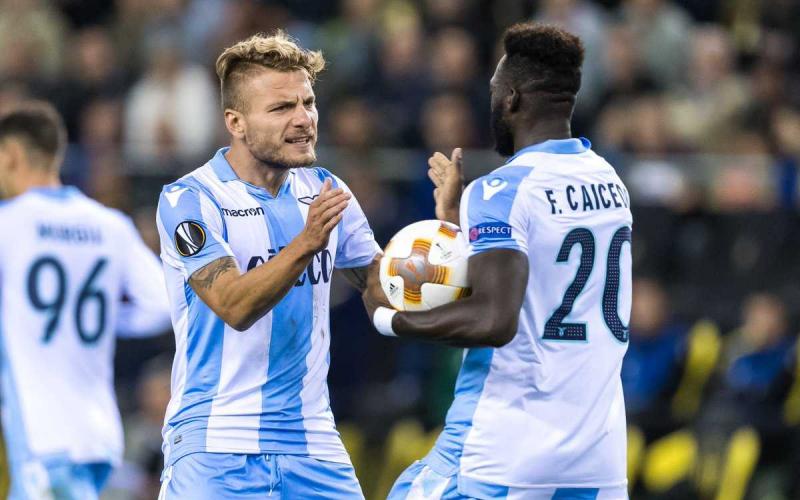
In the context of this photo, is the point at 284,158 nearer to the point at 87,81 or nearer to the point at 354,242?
the point at 354,242

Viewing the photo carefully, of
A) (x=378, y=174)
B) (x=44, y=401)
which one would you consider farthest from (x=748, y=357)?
(x=44, y=401)

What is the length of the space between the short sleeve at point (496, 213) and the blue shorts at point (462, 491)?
0.91 m

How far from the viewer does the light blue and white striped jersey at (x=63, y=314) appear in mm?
7574

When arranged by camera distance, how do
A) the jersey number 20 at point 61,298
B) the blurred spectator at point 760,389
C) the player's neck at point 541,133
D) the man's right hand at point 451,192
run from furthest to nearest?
the blurred spectator at point 760,389
the jersey number 20 at point 61,298
the man's right hand at point 451,192
the player's neck at point 541,133

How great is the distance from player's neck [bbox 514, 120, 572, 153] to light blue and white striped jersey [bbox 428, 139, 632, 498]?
0.08m

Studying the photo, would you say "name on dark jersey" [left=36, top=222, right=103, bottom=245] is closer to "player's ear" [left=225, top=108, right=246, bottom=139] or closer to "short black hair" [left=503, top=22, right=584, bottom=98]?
"player's ear" [left=225, top=108, right=246, bottom=139]

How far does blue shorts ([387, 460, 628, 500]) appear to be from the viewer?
5.32 metres

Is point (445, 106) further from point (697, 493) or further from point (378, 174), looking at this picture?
point (697, 493)

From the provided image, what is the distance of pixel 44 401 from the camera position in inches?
298

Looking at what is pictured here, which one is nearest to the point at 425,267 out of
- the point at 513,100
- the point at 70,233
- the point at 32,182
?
the point at 513,100

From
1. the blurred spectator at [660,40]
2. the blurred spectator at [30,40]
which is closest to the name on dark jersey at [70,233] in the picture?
the blurred spectator at [30,40]

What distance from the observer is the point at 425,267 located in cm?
545

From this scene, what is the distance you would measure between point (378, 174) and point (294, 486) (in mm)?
6652

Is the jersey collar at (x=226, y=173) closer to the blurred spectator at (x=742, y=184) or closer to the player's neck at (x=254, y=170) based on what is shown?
the player's neck at (x=254, y=170)
